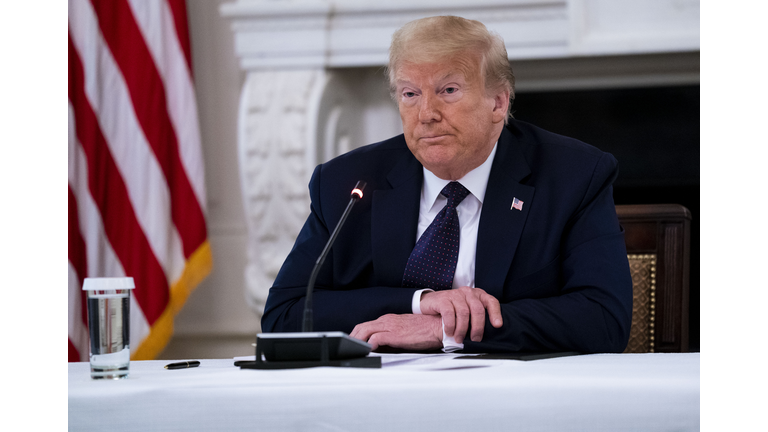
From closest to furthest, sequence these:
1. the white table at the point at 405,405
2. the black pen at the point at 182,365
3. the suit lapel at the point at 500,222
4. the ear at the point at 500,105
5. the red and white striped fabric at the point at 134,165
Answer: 1. the white table at the point at 405,405
2. the black pen at the point at 182,365
3. the suit lapel at the point at 500,222
4. the ear at the point at 500,105
5. the red and white striped fabric at the point at 134,165

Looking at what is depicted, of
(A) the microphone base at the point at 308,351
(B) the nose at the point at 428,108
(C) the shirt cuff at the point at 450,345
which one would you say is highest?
(B) the nose at the point at 428,108

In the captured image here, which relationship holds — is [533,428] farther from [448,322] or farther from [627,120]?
[627,120]

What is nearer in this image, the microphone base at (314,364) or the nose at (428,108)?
the microphone base at (314,364)

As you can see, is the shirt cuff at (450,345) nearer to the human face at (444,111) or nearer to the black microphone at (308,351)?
the black microphone at (308,351)

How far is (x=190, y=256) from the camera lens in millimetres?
2676

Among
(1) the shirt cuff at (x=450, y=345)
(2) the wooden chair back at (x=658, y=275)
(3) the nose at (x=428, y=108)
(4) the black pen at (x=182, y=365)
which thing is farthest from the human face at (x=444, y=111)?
(4) the black pen at (x=182, y=365)

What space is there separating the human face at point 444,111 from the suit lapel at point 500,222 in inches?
3.3

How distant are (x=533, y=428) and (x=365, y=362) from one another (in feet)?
0.91

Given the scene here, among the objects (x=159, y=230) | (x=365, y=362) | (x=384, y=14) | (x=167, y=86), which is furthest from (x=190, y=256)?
(x=365, y=362)

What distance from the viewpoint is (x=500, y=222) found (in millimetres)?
1456

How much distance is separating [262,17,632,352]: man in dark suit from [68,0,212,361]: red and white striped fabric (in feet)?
4.01

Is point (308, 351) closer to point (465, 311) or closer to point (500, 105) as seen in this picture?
point (465, 311)

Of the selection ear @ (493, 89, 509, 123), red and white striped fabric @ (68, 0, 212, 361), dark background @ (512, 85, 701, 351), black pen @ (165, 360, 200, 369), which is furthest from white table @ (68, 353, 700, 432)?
dark background @ (512, 85, 701, 351)

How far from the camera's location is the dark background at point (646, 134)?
9.38 ft
